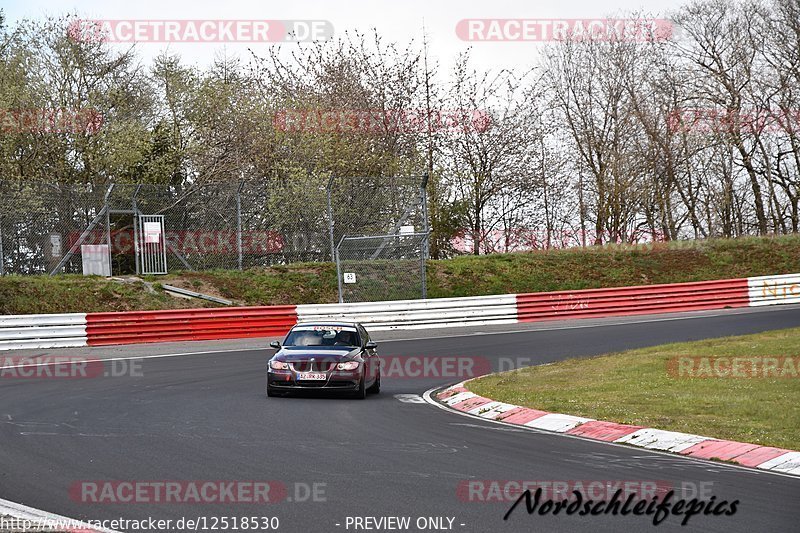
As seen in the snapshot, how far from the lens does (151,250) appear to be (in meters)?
30.1

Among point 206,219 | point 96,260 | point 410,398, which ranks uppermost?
point 206,219

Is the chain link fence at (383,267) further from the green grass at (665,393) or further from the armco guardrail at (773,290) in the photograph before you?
the armco guardrail at (773,290)

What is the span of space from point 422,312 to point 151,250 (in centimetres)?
858

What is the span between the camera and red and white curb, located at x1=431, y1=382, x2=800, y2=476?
9547mm

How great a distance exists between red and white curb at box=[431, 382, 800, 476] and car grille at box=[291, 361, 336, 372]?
192 cm

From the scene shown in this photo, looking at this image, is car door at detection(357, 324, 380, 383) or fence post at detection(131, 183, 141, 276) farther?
fence post at detection(131, 183, 141, 276)

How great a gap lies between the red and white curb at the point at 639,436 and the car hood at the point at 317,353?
5.92ft

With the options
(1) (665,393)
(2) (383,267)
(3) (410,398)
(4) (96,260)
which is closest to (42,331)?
(4) (96,260)

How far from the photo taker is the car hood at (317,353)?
51.2 ft

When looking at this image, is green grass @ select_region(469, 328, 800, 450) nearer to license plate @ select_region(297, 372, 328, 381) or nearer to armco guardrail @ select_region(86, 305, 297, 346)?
license plate @ select_region(297, 372, 328, 381)

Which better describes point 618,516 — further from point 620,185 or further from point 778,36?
point 778,36

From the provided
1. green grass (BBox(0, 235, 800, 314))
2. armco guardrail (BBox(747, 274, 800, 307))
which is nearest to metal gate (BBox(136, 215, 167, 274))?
green grass (BBox(0, 235, 800, 314))

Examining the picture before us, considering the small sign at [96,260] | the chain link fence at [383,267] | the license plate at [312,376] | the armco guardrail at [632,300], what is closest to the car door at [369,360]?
the license plate at [312,376]

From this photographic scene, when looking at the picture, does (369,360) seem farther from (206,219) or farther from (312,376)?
(206,219)
